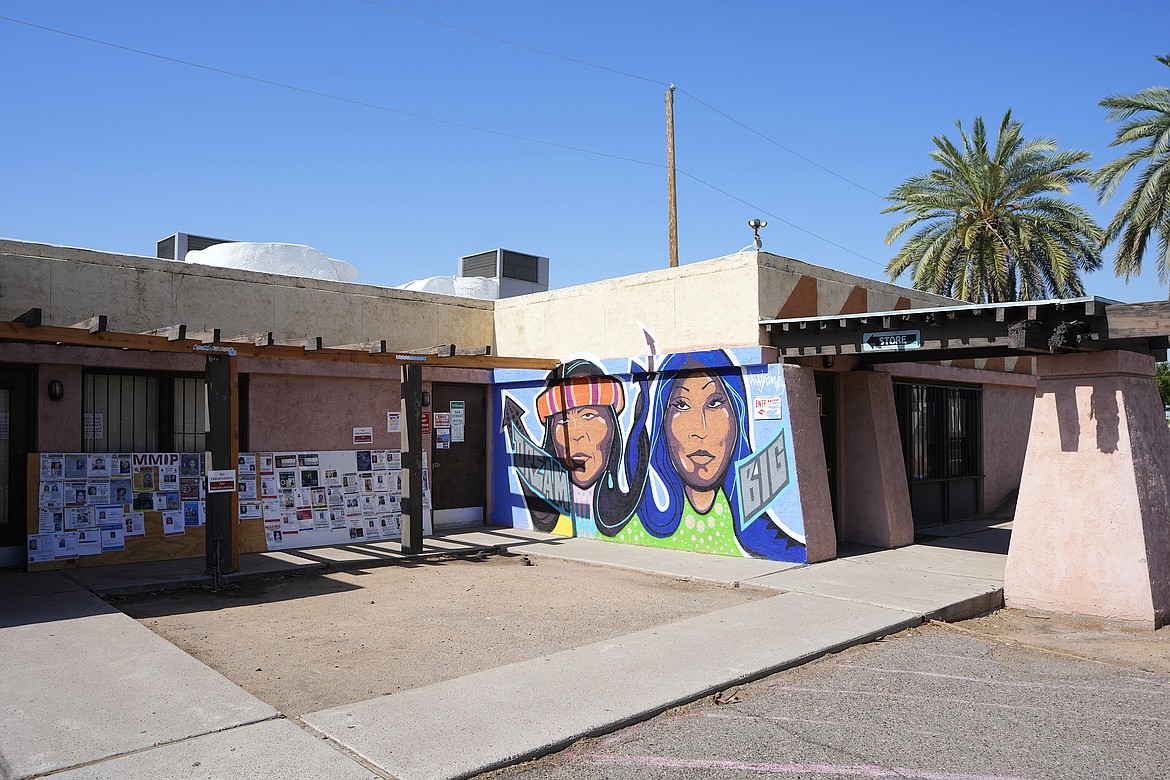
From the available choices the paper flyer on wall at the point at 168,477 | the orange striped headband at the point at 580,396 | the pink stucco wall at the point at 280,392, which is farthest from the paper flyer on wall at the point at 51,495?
the orange striped headband at the point at 580,396

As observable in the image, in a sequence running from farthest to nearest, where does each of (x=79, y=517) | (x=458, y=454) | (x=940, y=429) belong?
(x=940, y=429), (x=458, y=454), (x=79, y=517)

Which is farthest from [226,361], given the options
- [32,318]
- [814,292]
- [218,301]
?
[814,292]

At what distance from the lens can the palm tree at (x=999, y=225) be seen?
64.5 ft

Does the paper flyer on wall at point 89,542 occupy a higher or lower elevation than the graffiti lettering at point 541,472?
lower

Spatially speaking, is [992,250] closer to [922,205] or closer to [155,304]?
[922,205]

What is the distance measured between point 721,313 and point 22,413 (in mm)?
8128

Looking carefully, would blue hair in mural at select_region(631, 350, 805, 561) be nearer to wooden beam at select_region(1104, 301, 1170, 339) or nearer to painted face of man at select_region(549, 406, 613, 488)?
painted face of man at select_region(549, 406, 613, 488)

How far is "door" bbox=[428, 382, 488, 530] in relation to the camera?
43.9ft

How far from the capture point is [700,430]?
11.2m

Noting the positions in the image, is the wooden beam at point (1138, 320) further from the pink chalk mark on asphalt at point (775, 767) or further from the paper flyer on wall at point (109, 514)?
the paper flyer on wall at point (109, 514)

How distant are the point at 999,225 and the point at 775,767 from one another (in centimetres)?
1902

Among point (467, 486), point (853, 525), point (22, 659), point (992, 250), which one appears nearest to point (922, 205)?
point (992, 250)

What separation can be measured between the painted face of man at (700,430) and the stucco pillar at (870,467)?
2.10 meters

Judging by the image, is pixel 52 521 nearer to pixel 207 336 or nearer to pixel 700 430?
pixel 207 336
